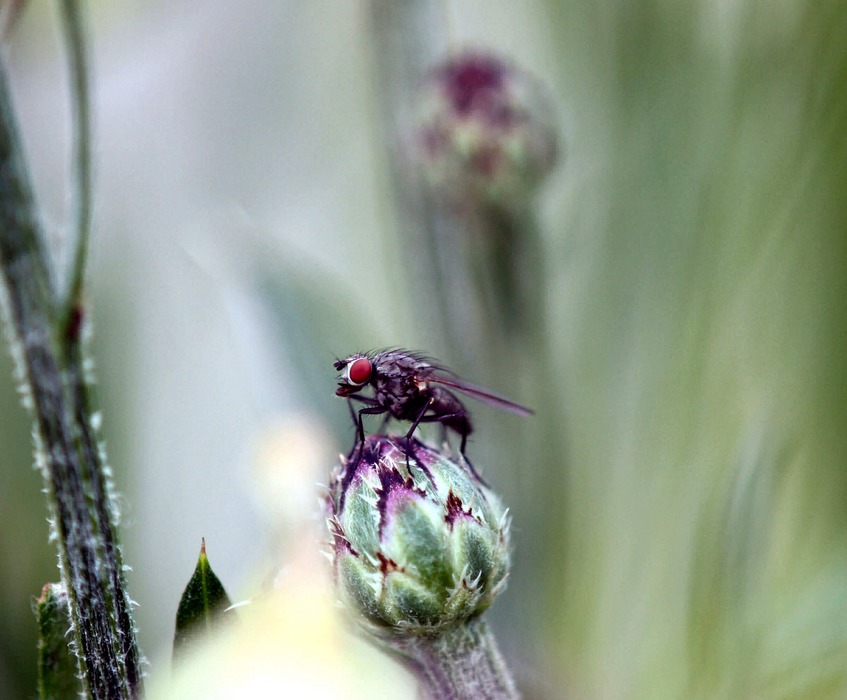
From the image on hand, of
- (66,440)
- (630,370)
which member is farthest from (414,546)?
(630,370)

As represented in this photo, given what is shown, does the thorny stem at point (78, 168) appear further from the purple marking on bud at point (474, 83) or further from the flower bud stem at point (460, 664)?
the purple marking on bud at point (474, 83)

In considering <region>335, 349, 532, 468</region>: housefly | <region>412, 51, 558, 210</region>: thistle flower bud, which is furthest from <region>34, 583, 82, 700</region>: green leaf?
<region>412, 51, 558, 210</region>: thistle flower bud

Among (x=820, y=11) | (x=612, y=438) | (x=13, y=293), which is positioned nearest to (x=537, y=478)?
(x=612, y=438)

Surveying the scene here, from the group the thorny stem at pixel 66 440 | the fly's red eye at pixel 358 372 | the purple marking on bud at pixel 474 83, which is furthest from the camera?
the purple marking on bud at pixel 474 83

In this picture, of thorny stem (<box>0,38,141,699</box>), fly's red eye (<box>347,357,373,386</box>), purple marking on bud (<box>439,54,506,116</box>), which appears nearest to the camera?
thorny stem (<box>0,38,141,699</box>)

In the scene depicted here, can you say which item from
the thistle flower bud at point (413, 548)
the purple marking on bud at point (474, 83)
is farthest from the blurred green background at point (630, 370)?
the thistle flower bud at point (413, 548)

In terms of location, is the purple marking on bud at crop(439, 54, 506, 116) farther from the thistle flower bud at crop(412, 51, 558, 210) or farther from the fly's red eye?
the fly's red eye

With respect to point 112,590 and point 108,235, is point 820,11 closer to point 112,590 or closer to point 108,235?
point 112,590
